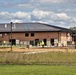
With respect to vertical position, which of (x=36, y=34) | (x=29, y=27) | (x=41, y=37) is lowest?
(x=41, y=37)

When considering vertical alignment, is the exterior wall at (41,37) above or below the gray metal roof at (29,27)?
below

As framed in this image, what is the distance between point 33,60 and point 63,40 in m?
71.1

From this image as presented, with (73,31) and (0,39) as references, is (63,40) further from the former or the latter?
(0,39)

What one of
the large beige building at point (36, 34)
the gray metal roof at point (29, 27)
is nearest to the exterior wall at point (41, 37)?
the large beige building at point (36, 34)

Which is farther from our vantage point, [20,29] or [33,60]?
[20,29]

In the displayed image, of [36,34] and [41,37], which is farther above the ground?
[36,34]

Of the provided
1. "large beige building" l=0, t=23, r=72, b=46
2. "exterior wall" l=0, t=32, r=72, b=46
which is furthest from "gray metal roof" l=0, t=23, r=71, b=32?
"exterior wall" l=0, t=32, r=72, b=46

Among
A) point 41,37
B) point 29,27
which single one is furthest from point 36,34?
point 29,27

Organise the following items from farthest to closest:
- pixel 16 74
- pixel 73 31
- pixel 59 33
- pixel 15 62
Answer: pixel 73 31 → pixel 59 33 → pixel 15 62 → pixel 16 74

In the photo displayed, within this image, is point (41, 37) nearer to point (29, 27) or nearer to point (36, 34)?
point (36, 34)

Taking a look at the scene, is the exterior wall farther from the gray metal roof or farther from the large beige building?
the gray metal roof

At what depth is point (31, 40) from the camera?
320 feet

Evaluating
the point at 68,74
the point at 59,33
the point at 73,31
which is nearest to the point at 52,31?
the point at 59,33

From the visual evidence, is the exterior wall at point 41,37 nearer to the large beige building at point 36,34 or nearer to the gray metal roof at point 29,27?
the large beige building at point 36,34
